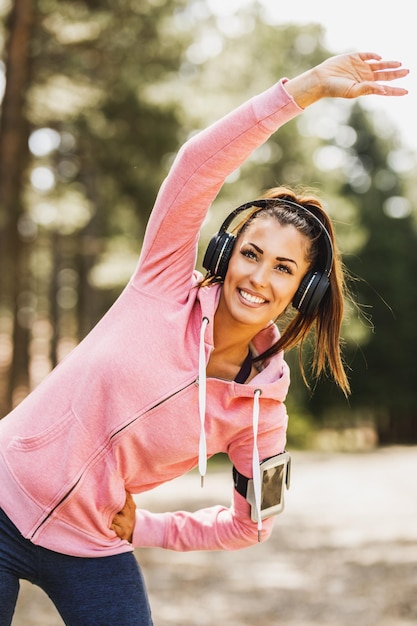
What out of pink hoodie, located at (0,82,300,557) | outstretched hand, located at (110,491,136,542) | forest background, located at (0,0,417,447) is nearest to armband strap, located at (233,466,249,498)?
pink hoodie, located at (0,82,300,557)

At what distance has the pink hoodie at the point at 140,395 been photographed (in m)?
2.21

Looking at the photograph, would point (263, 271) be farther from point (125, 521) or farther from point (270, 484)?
point (125, 521)

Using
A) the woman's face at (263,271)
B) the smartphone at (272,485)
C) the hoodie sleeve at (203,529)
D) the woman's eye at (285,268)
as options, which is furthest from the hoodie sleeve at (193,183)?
the hoodie sleeve at (203,529)

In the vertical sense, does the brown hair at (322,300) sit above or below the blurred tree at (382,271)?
above

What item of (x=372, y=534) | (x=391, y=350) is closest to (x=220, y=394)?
(x=372, y=534)

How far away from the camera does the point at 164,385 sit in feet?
7.38

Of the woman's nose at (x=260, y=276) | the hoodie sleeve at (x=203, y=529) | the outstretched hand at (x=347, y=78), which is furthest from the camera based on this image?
the hoodie sleeve at (x=203, y=529)

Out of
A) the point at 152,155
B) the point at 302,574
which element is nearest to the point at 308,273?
the point at 302,574

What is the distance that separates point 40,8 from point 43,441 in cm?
1017

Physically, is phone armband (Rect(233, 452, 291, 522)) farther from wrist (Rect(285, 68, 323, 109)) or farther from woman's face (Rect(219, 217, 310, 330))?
wrist (Rect(285, 68, 323, 109))

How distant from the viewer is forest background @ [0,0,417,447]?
11.7 meters

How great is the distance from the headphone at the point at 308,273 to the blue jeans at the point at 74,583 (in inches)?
36.1

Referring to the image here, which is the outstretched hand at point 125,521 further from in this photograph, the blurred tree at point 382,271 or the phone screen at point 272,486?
the blurred tree at point 382,271

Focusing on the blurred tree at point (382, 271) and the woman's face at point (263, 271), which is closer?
the woman's face at point (263, 271)
